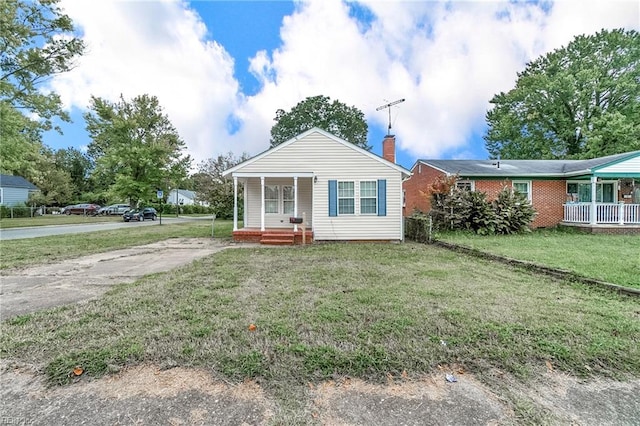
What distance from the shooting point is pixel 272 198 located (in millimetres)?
13375

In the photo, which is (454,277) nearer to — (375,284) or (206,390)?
(375,284)

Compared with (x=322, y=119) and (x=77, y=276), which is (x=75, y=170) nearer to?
(x=322, y=119)

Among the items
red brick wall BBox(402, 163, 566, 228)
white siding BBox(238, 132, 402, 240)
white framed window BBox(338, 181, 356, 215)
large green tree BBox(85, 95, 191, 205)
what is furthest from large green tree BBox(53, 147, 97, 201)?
red brick wall BBox(402, 163, 566, 228)

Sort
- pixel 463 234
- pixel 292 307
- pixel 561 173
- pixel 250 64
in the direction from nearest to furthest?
pixel 292 307
pixel 463 234
pixel 561 173
pixel 250 64

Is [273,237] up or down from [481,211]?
down

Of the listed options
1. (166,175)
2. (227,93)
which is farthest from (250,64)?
(166,175)

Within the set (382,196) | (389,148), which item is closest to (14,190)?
(389,148)

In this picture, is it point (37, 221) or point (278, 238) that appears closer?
point (278, 238)

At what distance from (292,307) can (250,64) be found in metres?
16.3

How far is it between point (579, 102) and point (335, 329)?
31295 mm

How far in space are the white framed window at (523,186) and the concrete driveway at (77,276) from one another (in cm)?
→ 1485

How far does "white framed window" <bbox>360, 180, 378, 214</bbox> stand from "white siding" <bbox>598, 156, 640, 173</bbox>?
10.5 metres

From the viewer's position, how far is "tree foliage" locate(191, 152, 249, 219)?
84.6ft

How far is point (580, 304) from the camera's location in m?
4.35
